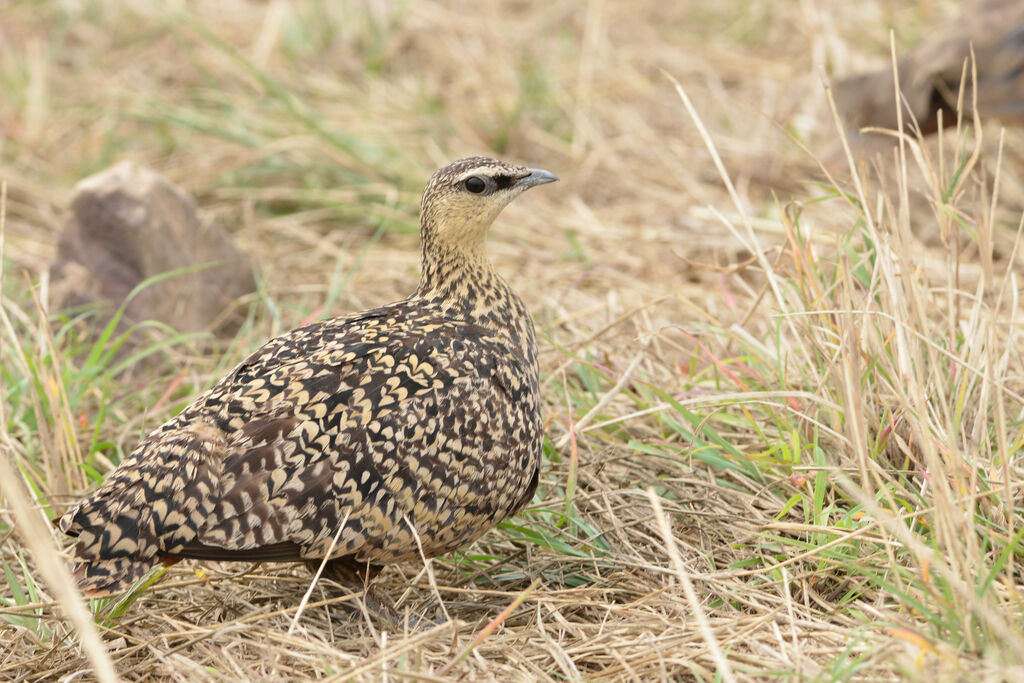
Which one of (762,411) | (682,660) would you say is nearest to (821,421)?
(762,411)

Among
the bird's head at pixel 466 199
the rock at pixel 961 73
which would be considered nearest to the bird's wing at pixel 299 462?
the bird's head at pixel 466 199

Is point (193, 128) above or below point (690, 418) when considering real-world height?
above

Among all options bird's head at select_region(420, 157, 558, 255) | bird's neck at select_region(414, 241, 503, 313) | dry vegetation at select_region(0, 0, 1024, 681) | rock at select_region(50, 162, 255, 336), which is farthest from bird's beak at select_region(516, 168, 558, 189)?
rock at select_region(50, 162, 255, 336)

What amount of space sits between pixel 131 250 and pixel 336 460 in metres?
2.60

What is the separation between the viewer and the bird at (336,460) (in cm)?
294

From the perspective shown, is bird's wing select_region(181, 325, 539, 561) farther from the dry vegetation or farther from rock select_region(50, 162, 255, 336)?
rock select_region(50, 162, 255, 336)

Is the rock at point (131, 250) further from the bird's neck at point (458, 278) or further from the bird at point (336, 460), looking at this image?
the bird at point (336, 460)

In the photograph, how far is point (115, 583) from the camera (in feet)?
9.48

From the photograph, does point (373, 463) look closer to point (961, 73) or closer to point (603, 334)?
point (603, 334)

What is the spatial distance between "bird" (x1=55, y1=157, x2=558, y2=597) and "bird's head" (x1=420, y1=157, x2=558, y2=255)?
1.07 ft

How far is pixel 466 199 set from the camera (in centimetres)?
372

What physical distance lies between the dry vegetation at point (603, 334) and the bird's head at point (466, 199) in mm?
717

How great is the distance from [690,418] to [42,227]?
434 cm

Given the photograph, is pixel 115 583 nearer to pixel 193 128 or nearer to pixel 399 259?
pixel 399 259
